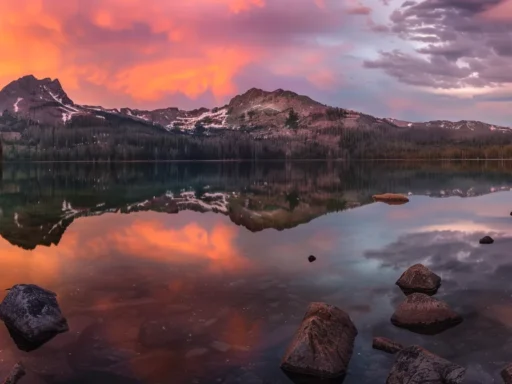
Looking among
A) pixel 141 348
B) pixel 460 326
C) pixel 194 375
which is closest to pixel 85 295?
pixel 141 348

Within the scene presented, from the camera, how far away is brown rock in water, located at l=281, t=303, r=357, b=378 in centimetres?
1730

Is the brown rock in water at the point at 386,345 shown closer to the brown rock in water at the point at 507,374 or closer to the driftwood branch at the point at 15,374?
the brown rock in water at the point at 507,374

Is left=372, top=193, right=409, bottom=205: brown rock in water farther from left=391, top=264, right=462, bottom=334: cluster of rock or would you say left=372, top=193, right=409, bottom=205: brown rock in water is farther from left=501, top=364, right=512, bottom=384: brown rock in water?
left=501, top=364, right=512, bottom=384: brown rock in water

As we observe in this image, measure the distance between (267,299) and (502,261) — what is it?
745 inches

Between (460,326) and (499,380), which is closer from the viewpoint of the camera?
(499,380)

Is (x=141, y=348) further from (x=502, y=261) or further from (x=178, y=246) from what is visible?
(x=502, y=261)

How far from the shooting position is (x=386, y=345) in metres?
18.9

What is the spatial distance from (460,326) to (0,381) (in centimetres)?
1886

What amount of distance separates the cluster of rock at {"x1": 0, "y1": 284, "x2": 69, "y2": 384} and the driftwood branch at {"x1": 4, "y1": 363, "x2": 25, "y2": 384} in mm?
2480

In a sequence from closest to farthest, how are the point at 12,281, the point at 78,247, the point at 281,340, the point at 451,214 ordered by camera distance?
Answer: 1. the point at 281,340
2. the point at 12,281
3. the point at 78,247
4. the point at 451,214

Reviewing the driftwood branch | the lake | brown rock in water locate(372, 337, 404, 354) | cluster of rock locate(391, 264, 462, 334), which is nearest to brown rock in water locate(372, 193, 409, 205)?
the lake

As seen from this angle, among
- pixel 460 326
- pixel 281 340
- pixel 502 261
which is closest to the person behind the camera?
pixel 281 340

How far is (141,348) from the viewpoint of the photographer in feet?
64.1

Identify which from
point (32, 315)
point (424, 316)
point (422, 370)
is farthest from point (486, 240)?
point (32, 315)
